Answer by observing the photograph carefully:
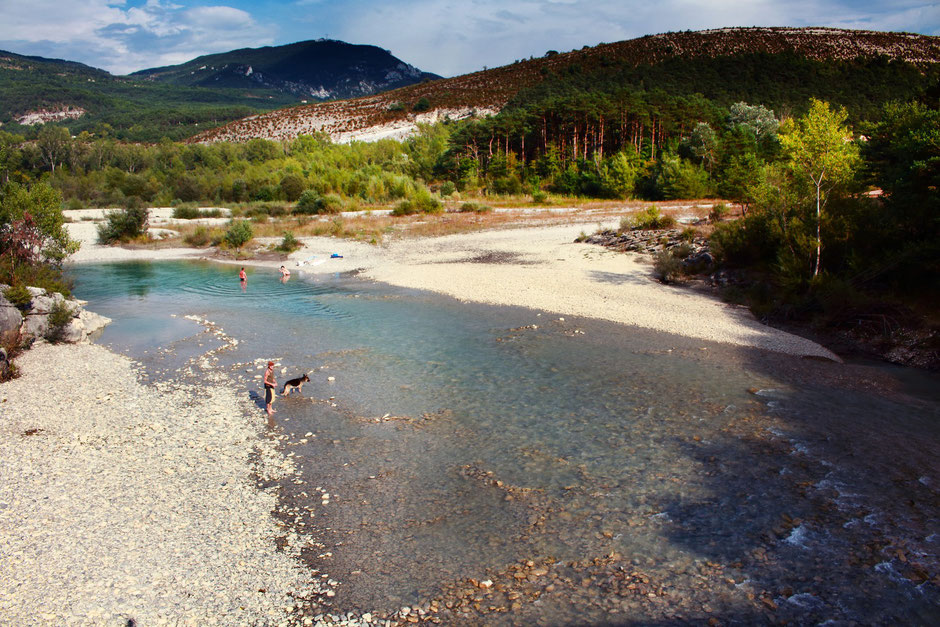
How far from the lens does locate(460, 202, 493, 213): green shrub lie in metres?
50.3

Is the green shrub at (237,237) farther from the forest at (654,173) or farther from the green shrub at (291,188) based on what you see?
the green shrub at (291,188)

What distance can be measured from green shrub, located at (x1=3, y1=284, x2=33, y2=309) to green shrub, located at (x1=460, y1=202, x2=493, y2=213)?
36.5 meters

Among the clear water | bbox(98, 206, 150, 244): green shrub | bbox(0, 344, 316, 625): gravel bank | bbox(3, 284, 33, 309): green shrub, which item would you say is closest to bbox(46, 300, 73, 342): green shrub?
bbox(3, 284, 33, 309): green shrub

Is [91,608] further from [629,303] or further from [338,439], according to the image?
[629,303]

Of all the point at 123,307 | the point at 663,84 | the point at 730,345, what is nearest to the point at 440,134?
the point at 663,84

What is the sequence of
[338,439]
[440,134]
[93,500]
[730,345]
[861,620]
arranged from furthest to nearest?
[440,134], [730,345], [338,439], [93,500], [861,620]

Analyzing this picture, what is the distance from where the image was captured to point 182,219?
5344 centimetres

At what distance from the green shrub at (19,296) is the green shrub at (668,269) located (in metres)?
22.2

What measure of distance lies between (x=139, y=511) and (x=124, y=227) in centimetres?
4044

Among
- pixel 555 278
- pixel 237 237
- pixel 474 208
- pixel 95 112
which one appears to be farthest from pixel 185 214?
pixel 95 112

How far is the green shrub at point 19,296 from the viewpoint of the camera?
17125mm

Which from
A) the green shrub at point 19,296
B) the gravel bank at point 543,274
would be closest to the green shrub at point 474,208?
the gravel bank at point 543,274

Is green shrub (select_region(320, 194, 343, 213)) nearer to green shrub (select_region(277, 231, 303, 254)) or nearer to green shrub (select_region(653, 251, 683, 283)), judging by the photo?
green shrub (select_region(277, 231, 303, 254))

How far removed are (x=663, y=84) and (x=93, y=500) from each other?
91.3 metres
